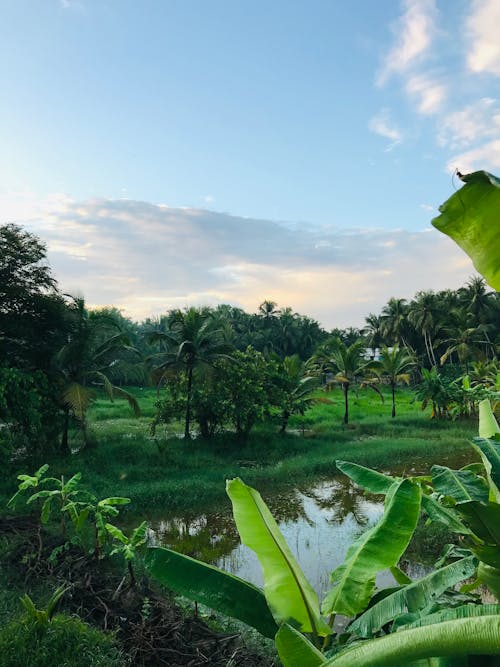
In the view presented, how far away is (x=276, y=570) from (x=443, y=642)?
2.96ft

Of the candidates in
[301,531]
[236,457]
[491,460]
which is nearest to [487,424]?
[491,460]

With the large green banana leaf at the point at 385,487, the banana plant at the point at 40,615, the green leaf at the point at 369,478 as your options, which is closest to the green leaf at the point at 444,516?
the large green banana leaf at the point at 385,487

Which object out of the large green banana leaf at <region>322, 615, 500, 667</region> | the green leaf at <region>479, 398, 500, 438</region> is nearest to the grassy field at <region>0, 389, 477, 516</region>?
the green leaf at <region>479, 398, 500, 438</region>

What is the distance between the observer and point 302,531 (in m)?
9.22

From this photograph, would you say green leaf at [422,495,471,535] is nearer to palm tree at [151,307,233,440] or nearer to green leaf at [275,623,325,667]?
green leaf at [275,623,325,667]

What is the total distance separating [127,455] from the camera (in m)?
13.4

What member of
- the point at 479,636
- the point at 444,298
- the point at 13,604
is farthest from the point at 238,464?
the point at 444,298

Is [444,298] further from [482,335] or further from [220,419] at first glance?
[220,419]

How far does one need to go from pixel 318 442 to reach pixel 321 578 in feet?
34.3

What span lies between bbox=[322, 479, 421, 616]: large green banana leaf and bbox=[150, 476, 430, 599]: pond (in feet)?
17.9

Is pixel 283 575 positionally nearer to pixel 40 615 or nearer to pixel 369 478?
pixel 369 478

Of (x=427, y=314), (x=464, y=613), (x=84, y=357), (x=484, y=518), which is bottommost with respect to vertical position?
(x=464, y=613)

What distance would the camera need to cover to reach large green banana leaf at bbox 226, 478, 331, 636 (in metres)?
1.70

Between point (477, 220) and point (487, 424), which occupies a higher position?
point (477, 220)
